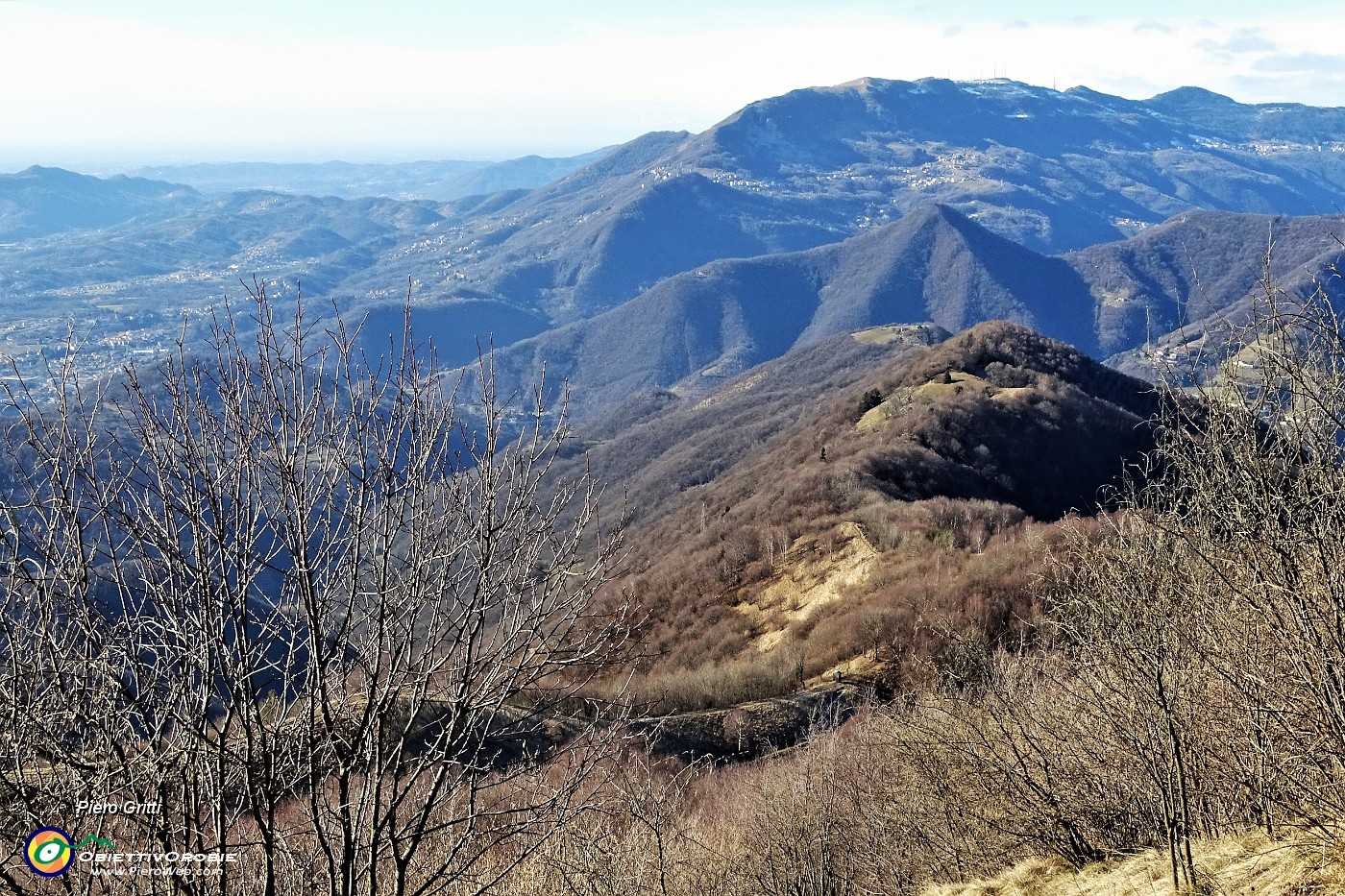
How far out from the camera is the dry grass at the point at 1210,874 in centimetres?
603


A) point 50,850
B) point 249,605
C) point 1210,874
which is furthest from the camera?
point 1210,874

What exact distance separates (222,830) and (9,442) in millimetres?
3425

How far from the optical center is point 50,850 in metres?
5.32

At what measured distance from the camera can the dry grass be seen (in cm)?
603

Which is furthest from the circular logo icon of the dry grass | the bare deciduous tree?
the dry grass

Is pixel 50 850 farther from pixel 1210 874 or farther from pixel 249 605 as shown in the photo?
pixel 1210 874

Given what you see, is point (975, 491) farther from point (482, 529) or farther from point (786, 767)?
point (482, 529)

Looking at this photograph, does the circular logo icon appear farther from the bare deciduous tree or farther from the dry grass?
the dry grass

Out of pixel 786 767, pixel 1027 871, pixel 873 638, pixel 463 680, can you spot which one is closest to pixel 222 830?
pixel 463 680

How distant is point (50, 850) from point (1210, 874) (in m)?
8.64

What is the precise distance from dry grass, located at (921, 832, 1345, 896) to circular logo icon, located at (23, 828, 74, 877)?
27.0ft

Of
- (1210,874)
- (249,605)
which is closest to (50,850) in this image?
(249,605)

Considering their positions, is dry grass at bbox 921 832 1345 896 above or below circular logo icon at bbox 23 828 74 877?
Result: below

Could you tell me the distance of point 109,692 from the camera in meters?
5.57
